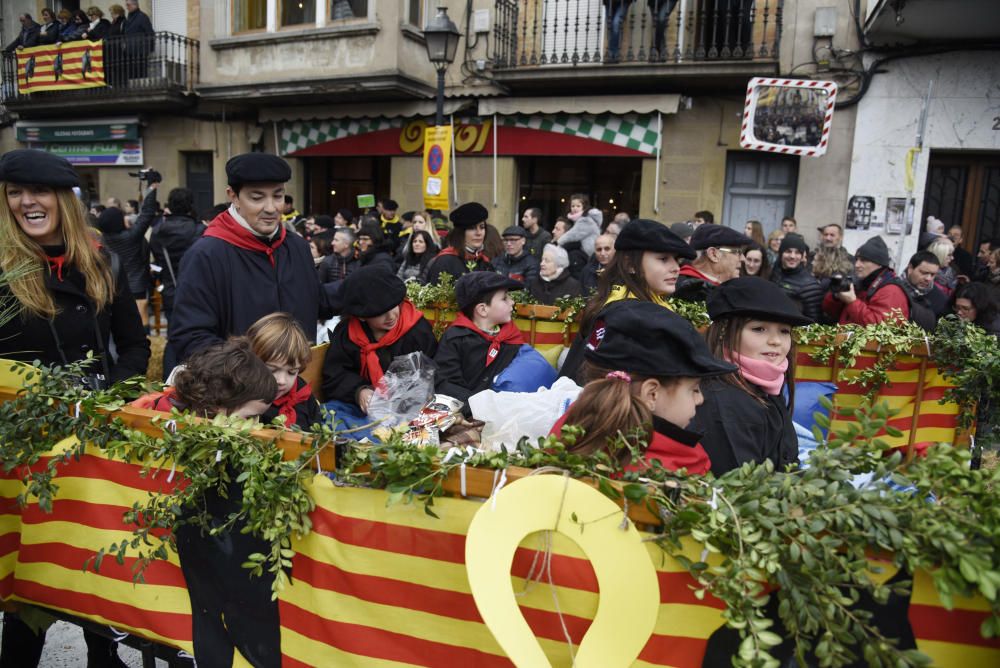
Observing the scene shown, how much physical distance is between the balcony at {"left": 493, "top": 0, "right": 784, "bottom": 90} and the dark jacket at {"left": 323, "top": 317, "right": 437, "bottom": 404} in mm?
8407

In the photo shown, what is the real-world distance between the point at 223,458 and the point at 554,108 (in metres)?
10.7

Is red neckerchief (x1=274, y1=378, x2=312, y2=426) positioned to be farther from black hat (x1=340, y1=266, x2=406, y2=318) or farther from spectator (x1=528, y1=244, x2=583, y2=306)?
spectator (x1=528, y1=244, x2=583, y2=306)

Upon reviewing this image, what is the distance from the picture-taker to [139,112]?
1605 centimetres

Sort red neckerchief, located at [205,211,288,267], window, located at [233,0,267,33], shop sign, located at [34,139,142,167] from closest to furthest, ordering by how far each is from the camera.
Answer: red neckerchief, located at [205,211,288,267]
window, located at [233,0,267,33]
shop sign, located at [34,139,142,167]

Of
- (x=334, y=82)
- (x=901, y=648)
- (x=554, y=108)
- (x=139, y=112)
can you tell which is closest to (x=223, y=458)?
(x=901, y=648)

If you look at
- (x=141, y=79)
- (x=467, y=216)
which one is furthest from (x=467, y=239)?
(x=141, y=79)

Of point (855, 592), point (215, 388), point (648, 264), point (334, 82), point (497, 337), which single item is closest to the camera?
point (855, 592)

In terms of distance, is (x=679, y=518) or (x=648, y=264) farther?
(x=648, y=264)

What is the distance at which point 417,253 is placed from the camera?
775cm

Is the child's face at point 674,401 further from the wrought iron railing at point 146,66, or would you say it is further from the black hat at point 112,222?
the wrought iron railing at point 146,66

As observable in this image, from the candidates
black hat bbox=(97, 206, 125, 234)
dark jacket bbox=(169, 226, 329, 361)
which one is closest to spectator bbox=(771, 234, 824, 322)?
dark jacket bbox=(169, 226, 329, 361)

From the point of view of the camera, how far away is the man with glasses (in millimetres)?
4449

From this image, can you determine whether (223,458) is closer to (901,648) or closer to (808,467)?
(808,467)

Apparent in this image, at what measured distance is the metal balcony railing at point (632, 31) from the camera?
34.7 feet
